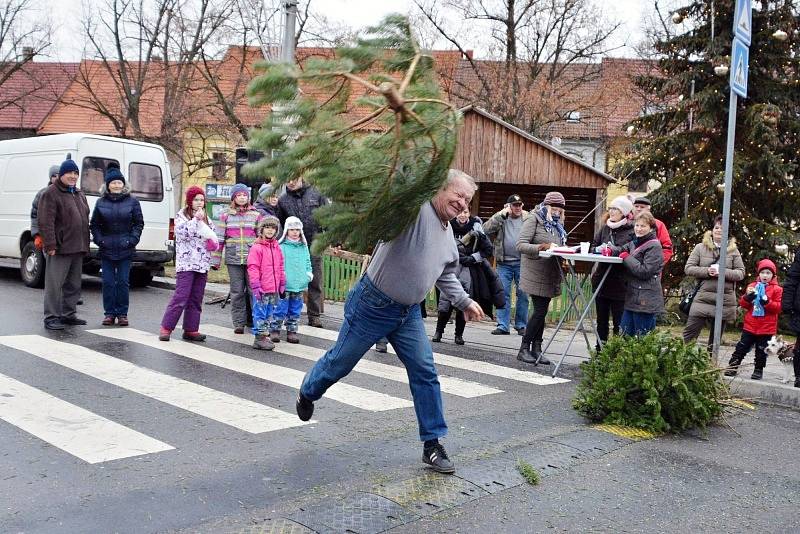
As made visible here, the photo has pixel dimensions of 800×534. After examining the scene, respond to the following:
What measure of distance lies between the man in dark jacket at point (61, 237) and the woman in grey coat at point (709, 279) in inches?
274

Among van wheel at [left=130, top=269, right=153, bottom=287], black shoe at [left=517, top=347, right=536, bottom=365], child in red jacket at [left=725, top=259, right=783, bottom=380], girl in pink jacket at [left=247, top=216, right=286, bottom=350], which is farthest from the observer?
van wheel at [left=130, top=269, right=153, bottom=287]

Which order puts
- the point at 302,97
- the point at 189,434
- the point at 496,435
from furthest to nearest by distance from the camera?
the point at 496,435
the point at 189,434
the point at 302,97

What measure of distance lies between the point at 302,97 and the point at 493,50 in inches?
1247

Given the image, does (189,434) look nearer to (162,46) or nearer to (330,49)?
(330,49)

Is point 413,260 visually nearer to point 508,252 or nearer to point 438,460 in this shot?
point 438,460

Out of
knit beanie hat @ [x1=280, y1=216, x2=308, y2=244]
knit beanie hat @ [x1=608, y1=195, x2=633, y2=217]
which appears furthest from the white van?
knit beanie hat @ [x1=608, y1=195, x2=633, y2=217]

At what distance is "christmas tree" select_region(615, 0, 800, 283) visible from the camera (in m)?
13.8

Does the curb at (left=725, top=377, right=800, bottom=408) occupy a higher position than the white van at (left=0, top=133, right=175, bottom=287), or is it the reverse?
the white van at (left=0, top=133, right=175, bottom=287)

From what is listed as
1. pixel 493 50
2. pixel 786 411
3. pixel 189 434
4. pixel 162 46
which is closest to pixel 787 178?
pixel 786 411

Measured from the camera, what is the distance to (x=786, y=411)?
25.0 ft

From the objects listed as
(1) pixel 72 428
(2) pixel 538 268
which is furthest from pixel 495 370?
(1) pixel 72 428

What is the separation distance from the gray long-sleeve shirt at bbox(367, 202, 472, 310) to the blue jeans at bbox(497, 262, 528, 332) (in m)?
6.56

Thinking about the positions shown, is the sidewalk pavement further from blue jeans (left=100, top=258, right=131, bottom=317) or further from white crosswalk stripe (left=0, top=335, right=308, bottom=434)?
white crosswalk stripe (left=0, top=335, right=308, bottom=434)

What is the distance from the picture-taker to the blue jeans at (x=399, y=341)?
4.93 meters
